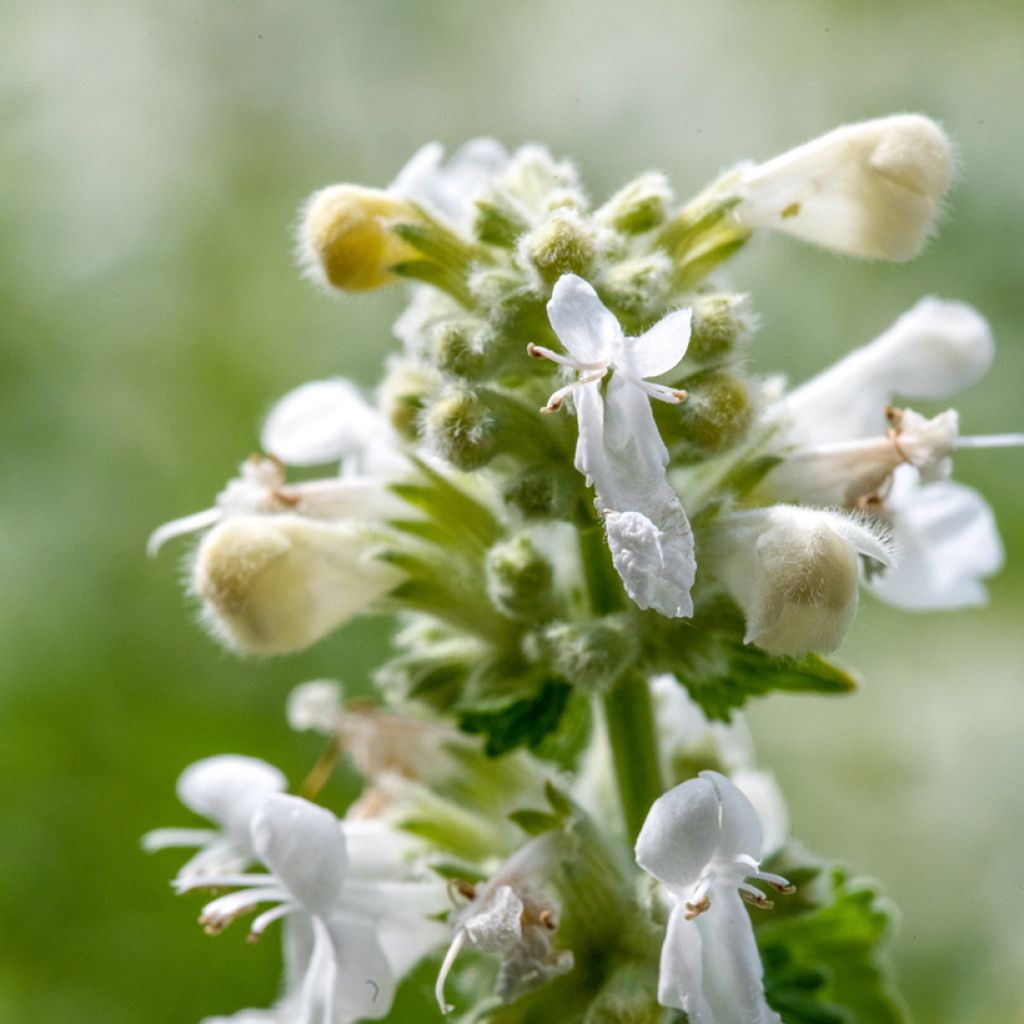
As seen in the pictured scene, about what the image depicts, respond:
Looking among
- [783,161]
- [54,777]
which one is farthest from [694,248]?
[54,777]

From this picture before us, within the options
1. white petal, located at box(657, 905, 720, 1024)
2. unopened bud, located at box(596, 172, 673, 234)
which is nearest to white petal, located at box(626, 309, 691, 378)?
unopened bud, located at box(596, 172, 673, 234)

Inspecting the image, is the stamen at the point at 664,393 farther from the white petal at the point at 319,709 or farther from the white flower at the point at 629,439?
the white petal at the point at 319,709

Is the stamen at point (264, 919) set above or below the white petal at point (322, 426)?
below

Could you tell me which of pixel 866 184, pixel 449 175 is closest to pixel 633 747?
pixel 866 184

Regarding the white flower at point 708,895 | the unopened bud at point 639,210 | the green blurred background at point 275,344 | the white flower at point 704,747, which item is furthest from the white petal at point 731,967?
the green blurred background at point 275,344

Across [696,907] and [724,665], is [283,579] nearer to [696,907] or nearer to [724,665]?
[724,665]

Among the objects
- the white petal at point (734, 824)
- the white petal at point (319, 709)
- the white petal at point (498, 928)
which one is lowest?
the white petal at point (498, 928)

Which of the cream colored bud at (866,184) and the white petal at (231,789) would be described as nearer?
the cream colored bud at (866,184)

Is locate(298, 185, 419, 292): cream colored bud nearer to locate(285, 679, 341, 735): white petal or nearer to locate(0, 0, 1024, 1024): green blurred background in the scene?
locate(285, 679, 341, 735): white petal
